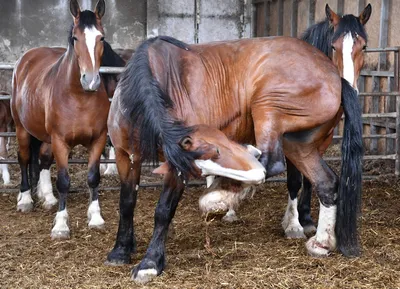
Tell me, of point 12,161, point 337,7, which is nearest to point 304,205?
point 12,161

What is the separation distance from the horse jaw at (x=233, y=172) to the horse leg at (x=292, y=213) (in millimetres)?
1637

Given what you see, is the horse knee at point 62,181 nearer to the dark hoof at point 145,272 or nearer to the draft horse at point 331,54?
the dark hoof at point 145,272

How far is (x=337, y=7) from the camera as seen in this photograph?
891cm

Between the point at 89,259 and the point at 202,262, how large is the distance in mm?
796

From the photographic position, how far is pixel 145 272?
339 cm

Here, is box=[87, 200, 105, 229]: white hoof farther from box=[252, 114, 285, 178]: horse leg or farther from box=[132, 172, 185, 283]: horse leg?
box=[252, 114, 285, 178]: horse leg

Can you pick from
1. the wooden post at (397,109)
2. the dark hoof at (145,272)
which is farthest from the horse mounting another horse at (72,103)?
the wooden post at (397,109)

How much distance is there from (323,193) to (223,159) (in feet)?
3.85

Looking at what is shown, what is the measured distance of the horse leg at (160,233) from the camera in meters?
3.40

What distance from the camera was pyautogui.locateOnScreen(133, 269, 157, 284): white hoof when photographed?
338cm

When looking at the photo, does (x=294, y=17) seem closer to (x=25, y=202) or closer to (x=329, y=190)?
(x=25, y=202)

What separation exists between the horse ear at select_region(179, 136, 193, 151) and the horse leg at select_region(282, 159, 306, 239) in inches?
69.3

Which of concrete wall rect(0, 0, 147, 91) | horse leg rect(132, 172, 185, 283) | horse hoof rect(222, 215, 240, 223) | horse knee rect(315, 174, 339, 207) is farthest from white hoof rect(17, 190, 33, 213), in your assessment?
concrete wall rect(0, 0, 147, 91)

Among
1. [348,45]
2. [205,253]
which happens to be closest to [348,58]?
[348,45]
